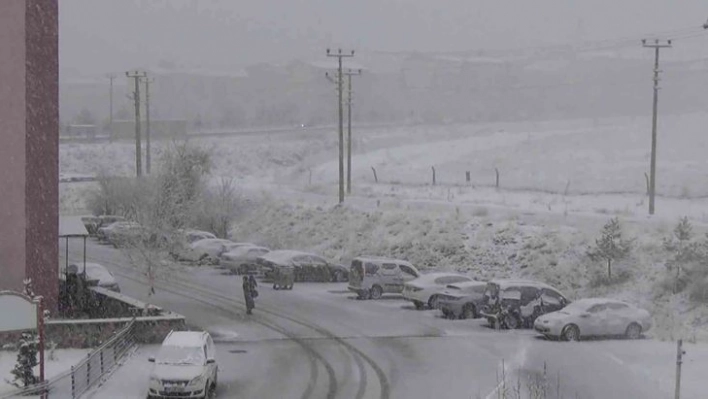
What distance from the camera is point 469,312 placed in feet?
103

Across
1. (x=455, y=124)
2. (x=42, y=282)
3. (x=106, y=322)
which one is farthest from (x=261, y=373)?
(x=455, y=124)

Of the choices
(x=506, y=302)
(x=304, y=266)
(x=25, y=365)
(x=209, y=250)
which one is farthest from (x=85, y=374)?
(x=209, y=250)

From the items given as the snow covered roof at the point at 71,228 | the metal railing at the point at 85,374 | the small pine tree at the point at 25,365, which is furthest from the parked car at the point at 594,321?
the snow covered roof at the point at 71,228

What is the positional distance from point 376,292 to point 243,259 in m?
8.72

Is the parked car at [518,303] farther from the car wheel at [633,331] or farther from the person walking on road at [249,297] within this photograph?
the person walking on road at [249,297]

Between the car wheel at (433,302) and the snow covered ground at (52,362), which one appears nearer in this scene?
the snow covered ground at (52,362)

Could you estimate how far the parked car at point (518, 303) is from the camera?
29594mm

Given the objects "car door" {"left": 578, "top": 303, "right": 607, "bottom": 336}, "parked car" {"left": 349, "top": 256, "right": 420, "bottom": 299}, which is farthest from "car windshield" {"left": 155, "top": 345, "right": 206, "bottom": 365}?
"parked car" {"left": 349, "top": 256, "right": 420, "bottom": 299}

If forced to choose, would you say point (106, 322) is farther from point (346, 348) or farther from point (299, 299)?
point (299, 299)

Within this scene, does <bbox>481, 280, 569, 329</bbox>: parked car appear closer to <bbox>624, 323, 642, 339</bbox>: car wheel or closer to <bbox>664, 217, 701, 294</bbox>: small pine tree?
<bbox>624, 323, 642, 339</bbox>: car wheel

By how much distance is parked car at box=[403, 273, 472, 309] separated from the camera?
32.9 metres

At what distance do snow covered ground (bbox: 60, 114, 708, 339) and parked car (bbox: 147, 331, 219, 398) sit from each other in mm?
13561

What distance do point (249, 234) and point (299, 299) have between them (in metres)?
21.6

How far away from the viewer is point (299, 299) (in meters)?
35.0
